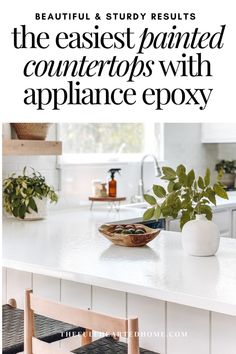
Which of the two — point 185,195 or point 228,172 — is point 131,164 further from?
point 185,195

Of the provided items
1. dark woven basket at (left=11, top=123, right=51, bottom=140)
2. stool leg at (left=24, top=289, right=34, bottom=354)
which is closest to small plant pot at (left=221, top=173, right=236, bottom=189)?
dark woven basket at (left=11, top=123, right=51, bottom=140)

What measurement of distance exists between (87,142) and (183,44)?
1.62m

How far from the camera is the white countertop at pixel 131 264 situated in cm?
167

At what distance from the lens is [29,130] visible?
3348 millimetres

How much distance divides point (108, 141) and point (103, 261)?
2.35m

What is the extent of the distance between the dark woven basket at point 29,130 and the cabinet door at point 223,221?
52.6 inches

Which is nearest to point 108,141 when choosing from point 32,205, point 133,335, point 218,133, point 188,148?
point 188,148

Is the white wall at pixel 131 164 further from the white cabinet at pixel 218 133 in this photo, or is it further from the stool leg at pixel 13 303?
the stool leg at pixel 13 303

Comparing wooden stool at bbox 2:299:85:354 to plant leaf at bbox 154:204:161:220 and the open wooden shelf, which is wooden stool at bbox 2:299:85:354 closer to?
plant leaf at bbox 154:204:161:220

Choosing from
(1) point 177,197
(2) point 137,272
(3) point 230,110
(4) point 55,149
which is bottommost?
(2) point 137,272

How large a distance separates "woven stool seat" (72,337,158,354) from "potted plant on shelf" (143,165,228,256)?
0.44m

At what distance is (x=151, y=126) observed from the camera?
4586mm

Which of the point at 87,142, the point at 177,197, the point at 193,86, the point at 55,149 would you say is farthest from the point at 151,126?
the point at 177,197

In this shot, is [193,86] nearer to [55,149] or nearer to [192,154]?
[55,149]
